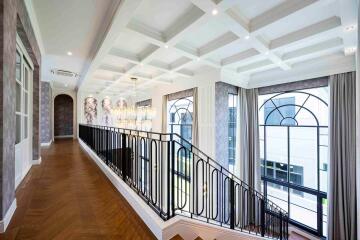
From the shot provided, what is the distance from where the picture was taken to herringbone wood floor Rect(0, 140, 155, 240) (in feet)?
5.76

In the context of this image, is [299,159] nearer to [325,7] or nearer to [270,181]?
[270,181]

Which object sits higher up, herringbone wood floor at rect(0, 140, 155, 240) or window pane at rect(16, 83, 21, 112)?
window pane at rect(16, 83, 21, 112)

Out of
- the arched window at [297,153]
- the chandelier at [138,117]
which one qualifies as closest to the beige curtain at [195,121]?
the chandelier at [138,117]

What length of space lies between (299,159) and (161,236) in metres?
5.04

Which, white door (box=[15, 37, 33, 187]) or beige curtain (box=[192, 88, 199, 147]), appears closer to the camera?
white door (box=[15, 37, 33, 187])

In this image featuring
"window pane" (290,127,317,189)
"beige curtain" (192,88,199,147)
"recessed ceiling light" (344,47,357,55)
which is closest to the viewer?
"recessed ceiling light" (344,47,357,55)

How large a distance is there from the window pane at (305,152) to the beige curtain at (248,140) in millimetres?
1013

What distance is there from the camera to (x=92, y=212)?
2.15m

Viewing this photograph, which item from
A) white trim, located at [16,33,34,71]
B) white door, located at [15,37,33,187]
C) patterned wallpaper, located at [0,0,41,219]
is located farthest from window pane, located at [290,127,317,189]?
white trim, located at [16,33,34,71]

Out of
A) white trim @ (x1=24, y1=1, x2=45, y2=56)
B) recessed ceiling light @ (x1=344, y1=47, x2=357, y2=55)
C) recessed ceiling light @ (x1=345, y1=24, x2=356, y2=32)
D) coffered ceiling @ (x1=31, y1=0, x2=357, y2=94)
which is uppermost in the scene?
white trim @ (x1=24, y1=1, x2=45, y2=56)

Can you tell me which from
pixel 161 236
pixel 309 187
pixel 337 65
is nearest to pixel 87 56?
pixel 161 236

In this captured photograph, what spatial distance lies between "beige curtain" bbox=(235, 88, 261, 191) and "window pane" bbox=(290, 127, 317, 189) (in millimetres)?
1013

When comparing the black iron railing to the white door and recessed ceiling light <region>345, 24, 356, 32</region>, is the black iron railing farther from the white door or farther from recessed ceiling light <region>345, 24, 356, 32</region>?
recessed ceiling light <region>345, 24, 356, 32</region>

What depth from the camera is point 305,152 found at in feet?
16.2
